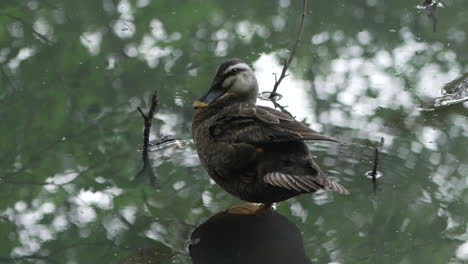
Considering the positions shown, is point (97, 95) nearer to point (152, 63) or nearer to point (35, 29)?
point (152, 63)

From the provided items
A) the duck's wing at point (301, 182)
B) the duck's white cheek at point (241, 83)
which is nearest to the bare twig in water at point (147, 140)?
the duck's white cheek at point (241, 83)

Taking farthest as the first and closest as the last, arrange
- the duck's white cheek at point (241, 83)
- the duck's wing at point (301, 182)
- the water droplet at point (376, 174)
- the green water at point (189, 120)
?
the duck's white cheek at point (241, 83) → the water droplet at point (376, 174) → the green water at point (189, 120) → the duck's wing at point (301, 182)

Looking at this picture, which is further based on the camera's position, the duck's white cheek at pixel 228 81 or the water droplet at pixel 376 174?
the duck's white cheek at pixel 228 81

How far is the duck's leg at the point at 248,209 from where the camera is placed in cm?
408

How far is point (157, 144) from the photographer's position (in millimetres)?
4629

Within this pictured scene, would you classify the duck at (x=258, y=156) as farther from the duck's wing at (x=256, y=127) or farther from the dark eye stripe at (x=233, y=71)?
the dark eye stripe at (x=233, y=71)

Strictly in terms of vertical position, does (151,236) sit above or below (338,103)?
below

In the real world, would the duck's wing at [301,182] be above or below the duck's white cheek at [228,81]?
below

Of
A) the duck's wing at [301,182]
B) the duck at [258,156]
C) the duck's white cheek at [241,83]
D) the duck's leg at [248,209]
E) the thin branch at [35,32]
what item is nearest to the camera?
the duck's wing at [301,182]

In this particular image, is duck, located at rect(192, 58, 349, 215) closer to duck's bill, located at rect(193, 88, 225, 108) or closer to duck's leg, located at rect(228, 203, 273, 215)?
duck's leg, located at rect(228, 203, 273, 215)

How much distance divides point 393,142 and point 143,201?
162 centimetres

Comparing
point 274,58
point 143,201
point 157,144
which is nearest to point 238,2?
point 274,58

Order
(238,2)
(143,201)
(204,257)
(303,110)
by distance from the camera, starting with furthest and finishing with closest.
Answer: (238,2) < (303,110) < (143,201) < (204,257)

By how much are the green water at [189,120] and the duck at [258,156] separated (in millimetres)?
240
